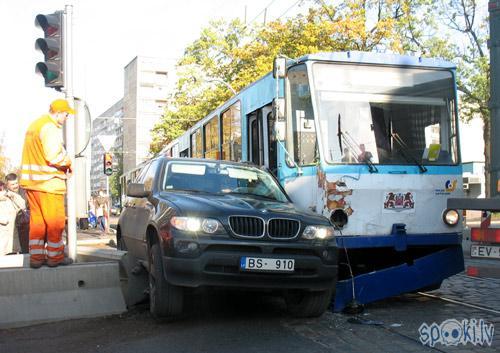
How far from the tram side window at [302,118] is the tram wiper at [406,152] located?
3.50ft

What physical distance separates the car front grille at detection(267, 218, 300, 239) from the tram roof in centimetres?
237

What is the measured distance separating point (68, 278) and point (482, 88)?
918 inches

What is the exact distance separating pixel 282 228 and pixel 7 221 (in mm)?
5523

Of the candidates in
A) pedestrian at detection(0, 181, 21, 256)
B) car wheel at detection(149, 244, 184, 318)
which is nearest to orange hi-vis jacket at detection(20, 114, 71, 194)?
car wheel at detection(149, 244, 184, 318)

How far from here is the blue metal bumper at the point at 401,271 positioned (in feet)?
→ 21.4

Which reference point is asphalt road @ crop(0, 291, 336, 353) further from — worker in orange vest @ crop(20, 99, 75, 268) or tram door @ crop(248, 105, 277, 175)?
tram door @ crop(248, 105, 277, 175)

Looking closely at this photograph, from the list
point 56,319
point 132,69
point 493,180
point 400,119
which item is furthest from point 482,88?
point 132,69

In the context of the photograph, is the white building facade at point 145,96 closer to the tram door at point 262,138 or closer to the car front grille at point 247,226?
the tram door at point 262,138

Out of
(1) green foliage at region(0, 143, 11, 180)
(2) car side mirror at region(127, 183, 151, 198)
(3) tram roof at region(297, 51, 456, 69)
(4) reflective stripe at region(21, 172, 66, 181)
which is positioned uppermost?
(1) green foliage at region(0, 143, 11, 180)

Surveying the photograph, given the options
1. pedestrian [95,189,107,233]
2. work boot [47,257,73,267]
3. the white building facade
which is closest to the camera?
work boot [47,257,73,267]

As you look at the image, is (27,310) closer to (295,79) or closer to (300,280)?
(300,280)

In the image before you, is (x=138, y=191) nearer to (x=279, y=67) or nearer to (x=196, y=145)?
(x=279, y=67)

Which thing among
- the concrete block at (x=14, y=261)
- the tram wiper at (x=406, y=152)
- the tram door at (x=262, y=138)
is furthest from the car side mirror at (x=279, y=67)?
the concrete block at (x=14, y=261)

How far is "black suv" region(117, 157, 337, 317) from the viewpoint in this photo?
5.27 metres
